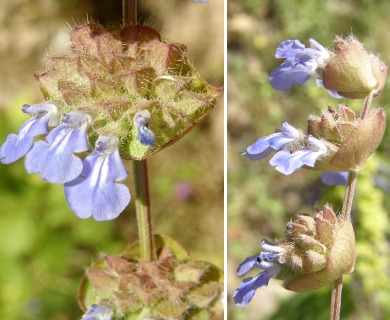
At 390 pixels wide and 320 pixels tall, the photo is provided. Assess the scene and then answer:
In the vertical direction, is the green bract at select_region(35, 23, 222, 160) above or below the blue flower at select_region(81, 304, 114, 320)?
above

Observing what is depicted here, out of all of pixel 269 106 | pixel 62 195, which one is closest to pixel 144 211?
pixel 62 195

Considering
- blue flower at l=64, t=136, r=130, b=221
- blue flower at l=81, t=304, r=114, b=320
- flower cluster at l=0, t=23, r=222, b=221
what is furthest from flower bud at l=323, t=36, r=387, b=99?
blue flower at l=81, t=304, r=114, b=320

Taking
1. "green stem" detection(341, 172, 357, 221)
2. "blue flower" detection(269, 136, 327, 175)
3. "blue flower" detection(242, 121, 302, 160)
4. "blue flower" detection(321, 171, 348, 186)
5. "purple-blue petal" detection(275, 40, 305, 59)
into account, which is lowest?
"blue flower" detection(321, 171, 348, 186)

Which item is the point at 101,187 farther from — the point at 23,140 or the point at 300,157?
the point at 300,157

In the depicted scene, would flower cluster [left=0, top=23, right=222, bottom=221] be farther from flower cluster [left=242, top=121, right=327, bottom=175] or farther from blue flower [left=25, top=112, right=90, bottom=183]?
flower cluster [left=242, top=121, right=327, bottom=175]

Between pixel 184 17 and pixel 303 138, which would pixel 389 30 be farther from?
pixel 303 138

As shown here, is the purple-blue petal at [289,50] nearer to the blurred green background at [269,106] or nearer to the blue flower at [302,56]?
the blue flower at [302,56]
